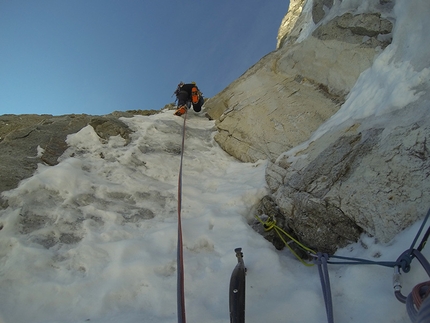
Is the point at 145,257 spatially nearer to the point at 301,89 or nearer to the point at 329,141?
the point at 329,141

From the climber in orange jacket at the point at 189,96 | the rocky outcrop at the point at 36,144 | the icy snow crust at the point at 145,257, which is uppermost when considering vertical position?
the climber in orange jacket at the point at 189,96

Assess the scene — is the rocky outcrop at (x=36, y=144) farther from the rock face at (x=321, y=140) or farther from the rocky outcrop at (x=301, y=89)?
the rocky outcrop at (x=301, y=89)

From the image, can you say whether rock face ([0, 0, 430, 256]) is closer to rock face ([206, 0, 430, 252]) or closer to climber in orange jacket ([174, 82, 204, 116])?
rock face ([206, 0, 430, 252])

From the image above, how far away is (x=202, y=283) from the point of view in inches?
101

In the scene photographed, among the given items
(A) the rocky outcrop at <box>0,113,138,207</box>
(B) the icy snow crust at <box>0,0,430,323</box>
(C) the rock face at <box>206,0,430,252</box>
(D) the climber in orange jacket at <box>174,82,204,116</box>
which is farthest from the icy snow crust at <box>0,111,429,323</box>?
(D) the climber in orange jacket at <box>174,82,204,116</box>

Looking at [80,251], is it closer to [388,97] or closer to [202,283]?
[202,283]

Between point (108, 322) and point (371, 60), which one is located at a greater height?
point (371, 60)

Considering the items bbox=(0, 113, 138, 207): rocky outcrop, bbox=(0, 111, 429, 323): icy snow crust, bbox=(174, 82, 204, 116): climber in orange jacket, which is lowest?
bbox=(0, 111, 429, 323): icy snow crust

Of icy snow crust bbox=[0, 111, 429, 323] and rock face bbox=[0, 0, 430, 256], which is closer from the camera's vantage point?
icy snow crust bbox=[0, 111, 429, 323]

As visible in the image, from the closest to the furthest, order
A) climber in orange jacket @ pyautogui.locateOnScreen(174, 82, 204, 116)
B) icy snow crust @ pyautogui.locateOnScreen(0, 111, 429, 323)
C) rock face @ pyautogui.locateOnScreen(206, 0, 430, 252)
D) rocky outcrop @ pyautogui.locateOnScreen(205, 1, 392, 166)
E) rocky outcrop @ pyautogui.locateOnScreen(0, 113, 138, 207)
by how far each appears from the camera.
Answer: icy snow crust @ pyautogui.locateOnScreen(0, 111, 429, 323), rock face @ pyautogui.locateOnScreen(206, 0, 430, 252), rocky outcrop @ pyautogui.locateOnScreen(0, 113, 138, 207), rocky outcrop @ pyautogui.locateOnScreen(205, 1, 392, 166), climber in orange jacket @ pyautogui.locateOnScreen(174, 82, 204, 116)

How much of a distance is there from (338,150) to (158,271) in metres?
2.45

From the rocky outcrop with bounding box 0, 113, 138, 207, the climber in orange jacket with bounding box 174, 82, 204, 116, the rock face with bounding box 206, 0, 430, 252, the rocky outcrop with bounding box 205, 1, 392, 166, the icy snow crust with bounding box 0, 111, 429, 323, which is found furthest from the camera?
the climber in orange jacket with bounding box 174, 82, 204, 116

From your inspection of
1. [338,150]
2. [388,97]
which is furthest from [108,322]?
[388,97]

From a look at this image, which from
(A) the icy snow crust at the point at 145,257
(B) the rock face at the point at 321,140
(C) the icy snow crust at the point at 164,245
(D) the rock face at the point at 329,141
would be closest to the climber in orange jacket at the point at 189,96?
(B) the rock face at the point at 321,140
